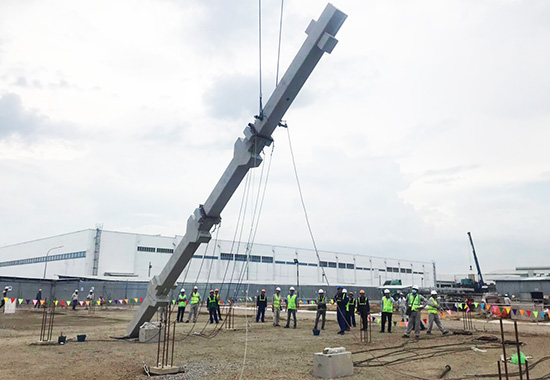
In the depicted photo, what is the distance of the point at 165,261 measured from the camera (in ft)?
171

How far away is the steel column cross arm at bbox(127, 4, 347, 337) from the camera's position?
337 inches

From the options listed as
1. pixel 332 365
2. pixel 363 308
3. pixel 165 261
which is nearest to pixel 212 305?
pixel 363 308

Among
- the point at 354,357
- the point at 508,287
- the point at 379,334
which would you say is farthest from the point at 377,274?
the point at 354,357

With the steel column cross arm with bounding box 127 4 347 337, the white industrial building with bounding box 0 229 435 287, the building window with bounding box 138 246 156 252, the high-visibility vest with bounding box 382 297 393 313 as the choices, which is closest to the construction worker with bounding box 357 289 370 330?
the high-visibility vest with bounding box 382 297 393 313

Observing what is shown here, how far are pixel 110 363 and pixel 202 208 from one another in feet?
14.2

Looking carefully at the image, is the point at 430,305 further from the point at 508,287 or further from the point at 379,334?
the point at 508,287

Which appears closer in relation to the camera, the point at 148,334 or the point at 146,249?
the point at 148,334

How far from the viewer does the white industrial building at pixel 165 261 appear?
4797cm

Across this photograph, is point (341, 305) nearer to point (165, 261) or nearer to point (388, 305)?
point (388, 305)

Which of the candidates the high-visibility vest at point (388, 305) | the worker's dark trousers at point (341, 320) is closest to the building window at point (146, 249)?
the worker's dark trousers at point (341, 320)

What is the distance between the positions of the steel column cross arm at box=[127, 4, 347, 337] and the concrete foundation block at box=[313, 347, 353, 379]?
4.66 m

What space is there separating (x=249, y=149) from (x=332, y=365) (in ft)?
16.8

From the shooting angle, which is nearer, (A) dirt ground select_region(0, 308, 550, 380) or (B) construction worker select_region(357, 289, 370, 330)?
(A) dirt ground select_region(0, 308, 550, 380)

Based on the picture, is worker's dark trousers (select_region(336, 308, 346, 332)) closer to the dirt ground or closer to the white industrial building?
the dirt ground
